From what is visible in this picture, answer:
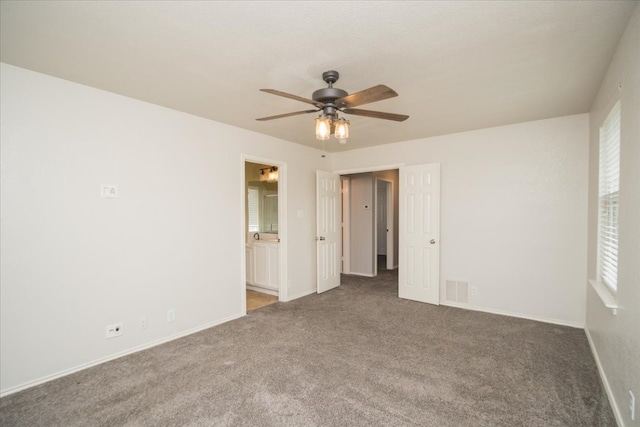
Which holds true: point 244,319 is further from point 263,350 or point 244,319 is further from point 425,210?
point 425,210

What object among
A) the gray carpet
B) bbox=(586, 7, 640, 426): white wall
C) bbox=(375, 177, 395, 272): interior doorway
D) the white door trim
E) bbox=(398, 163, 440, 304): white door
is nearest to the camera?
bbox=(586, 7, 640, 426): white wall

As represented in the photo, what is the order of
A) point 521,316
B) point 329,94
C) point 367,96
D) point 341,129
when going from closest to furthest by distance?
point 367,96 < point 329,94 < point 341,129 < point 521,316

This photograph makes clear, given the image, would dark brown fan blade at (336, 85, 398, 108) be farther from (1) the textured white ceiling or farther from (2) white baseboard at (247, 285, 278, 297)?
(2) white baseboard at (247, 285, 278, 297)

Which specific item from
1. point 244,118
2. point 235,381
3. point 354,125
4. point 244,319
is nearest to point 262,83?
point 244,118

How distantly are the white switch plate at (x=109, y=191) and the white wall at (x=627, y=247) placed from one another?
385 cm

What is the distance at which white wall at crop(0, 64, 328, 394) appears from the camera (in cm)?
234

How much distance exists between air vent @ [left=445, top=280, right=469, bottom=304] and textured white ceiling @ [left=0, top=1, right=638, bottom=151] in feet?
8.06

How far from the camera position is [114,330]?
9.27 ft

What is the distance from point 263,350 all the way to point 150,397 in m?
1.01

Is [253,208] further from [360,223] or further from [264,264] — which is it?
[360,223]

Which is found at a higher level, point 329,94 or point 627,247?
point 329,94

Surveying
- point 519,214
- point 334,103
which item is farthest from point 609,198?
point 334,103

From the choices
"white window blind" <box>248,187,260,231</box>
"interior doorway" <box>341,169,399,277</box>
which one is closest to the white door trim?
"interior doorway" <box>341,169,399,277</box>

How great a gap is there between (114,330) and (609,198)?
4.58m
